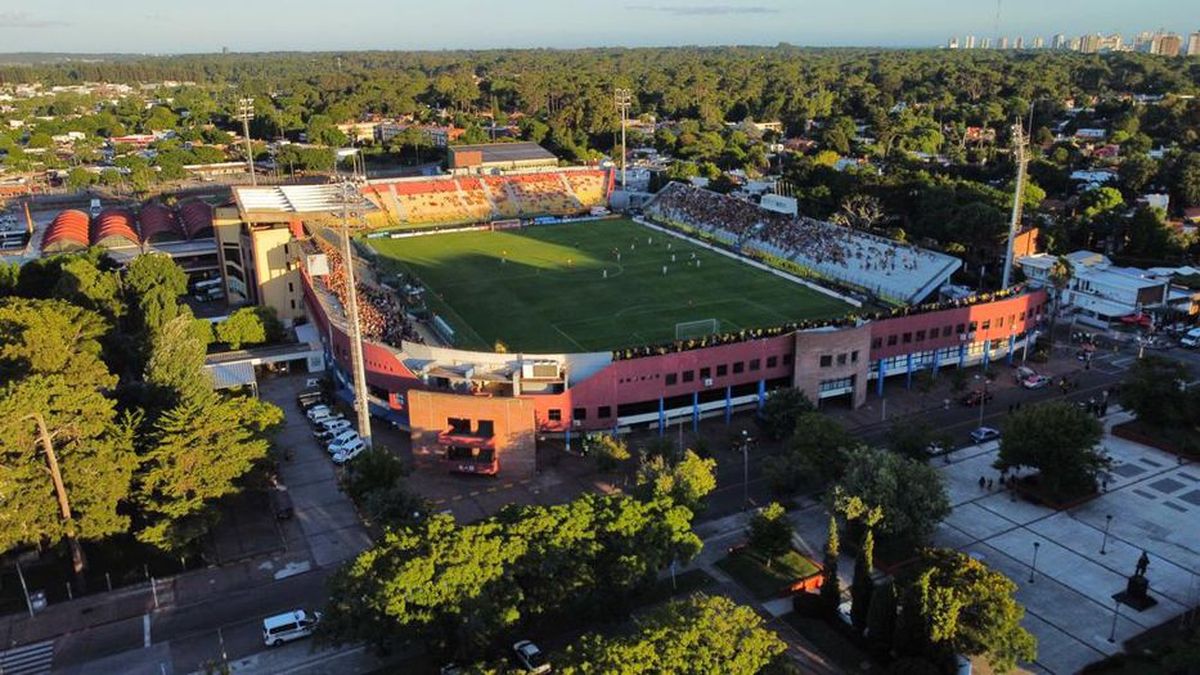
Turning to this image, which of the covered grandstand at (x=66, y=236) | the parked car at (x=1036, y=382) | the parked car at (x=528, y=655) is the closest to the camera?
the parked car at (x=528, y=655)

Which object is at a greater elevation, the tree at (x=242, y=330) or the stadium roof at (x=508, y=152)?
the stadium roof at (x=508, y=152)

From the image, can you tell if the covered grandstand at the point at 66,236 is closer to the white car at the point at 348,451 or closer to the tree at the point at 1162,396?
the white car at the point at 348,451

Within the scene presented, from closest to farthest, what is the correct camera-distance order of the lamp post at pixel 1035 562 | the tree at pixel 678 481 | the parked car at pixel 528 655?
the parked car at pixel 528 655
the tree at pixel 678 481
the lamp post at pixel 1035 562

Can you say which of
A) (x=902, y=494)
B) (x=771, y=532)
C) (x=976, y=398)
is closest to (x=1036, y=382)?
(x=976, y=398)

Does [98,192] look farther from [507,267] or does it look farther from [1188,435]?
[1188,435]

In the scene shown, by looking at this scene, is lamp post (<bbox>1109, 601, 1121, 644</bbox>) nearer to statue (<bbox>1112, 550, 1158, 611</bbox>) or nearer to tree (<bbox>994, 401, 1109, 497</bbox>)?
statue (<bbox>1112, 550, 1158, 611</bbox>)

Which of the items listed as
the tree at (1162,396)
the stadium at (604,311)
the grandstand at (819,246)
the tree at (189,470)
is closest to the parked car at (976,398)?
the stadium at (604,311)
